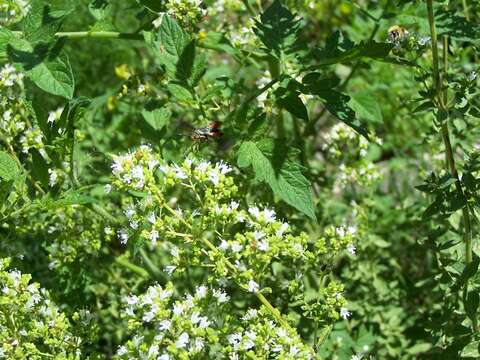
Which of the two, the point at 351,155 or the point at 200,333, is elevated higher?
the point at 200,333

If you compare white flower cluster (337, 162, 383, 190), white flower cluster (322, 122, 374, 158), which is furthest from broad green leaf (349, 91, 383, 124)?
white flower cluster (337, 162, 383, 190)

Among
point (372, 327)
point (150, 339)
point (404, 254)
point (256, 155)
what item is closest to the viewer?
point (150, 339)

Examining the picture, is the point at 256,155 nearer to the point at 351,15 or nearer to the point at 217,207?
the point at 217,207

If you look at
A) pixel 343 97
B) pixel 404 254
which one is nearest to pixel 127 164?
pixel 343 97

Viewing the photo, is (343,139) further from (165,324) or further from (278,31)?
(165,324)

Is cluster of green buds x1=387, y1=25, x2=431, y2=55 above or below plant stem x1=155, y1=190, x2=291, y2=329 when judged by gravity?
above

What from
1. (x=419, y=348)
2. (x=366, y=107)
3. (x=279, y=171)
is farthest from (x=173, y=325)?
(x=419, y=348)

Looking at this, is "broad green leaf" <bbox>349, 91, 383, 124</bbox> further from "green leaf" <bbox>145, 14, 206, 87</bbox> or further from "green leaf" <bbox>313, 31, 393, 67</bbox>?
"green leaf" <bbox>145, 14, 206, 87</bbox>
